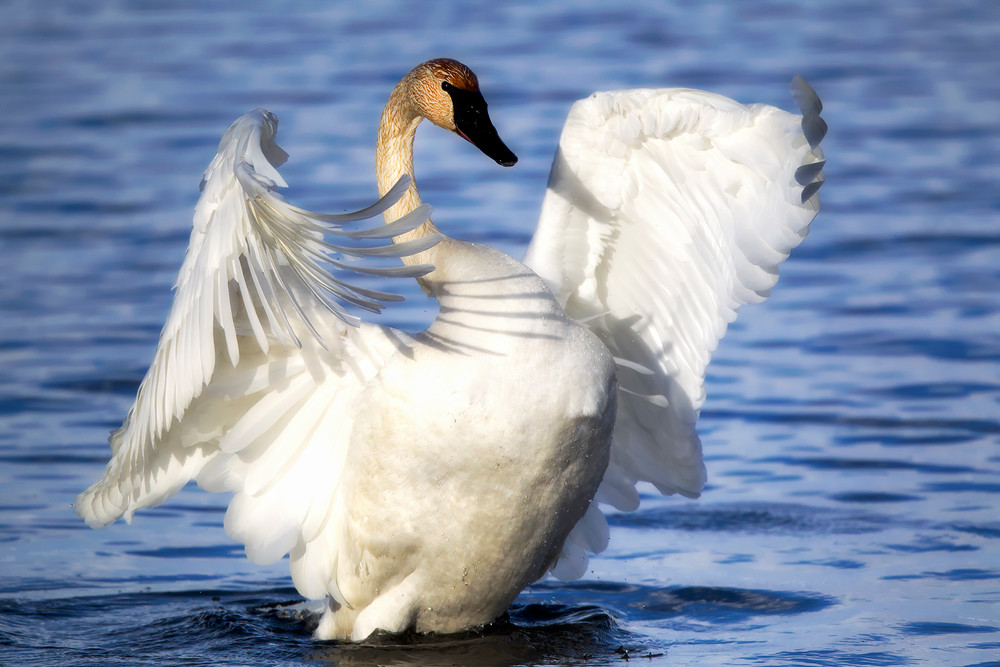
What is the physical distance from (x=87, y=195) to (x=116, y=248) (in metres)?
1.62

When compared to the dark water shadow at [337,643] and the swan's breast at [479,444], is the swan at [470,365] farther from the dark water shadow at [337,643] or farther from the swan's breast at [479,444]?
the dark water shadow at [337,643]

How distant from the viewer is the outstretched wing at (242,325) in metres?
4.13

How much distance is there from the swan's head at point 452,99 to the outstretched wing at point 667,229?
307 millimetres

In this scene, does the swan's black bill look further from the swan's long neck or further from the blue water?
the blue water

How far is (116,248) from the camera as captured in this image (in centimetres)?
1106

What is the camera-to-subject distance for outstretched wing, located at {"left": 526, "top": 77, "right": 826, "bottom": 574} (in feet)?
17.5

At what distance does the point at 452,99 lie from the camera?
17.6 feet

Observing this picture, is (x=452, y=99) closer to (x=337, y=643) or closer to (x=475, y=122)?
(x=475, y=122)

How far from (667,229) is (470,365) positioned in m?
1.18

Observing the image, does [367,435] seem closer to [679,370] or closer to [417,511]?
[417,511]

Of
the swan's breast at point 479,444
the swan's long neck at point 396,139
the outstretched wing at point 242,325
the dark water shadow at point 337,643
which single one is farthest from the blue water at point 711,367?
the swan's long neck at point 396,139

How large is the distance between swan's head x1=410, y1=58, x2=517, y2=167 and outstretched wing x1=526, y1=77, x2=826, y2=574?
A: 1.01ft

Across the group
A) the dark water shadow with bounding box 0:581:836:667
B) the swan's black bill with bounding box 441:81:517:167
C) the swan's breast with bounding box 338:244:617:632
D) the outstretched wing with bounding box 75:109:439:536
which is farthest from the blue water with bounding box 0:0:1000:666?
the swan's black bill with bounding box 441:81:517:167

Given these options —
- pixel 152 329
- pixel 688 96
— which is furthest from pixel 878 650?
pixel 152 329
